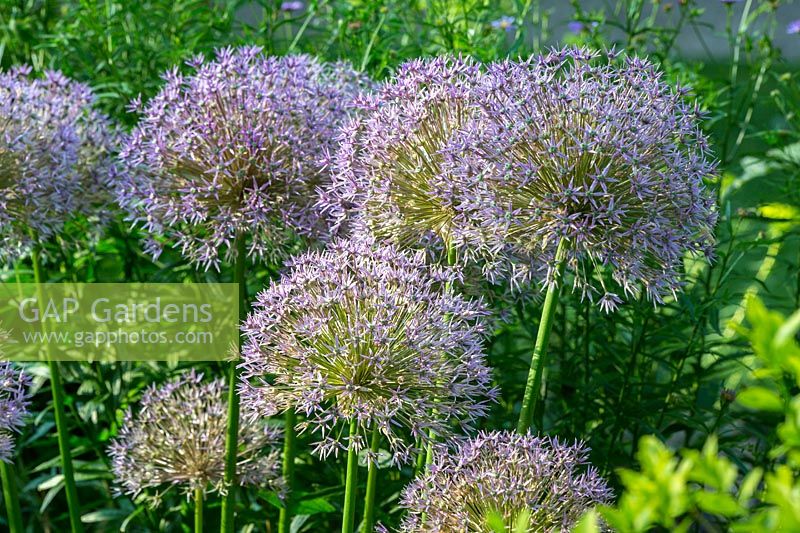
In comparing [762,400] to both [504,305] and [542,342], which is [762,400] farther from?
[504,305]

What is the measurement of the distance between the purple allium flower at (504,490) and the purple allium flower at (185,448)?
0.75m

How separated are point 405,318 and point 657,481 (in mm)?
1001

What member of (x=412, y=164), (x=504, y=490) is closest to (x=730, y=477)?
(x=504, y=490)

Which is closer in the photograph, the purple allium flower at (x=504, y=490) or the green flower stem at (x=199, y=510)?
the purple allium flower at (x=504, y=490)

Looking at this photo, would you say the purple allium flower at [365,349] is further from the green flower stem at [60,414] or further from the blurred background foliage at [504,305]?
the green flower stem at [60,414]

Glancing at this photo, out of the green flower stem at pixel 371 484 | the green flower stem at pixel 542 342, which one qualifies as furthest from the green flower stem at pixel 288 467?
the green flower stem at pixel 542 342

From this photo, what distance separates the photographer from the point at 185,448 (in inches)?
105

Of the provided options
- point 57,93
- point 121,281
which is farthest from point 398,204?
point 121,281

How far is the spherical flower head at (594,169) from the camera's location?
196 cm

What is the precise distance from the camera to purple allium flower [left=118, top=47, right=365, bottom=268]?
2361 mm

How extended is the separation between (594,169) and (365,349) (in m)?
0.59

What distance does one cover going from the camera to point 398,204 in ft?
7.38

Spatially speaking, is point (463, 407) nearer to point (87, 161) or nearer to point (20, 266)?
point (87, 161)
